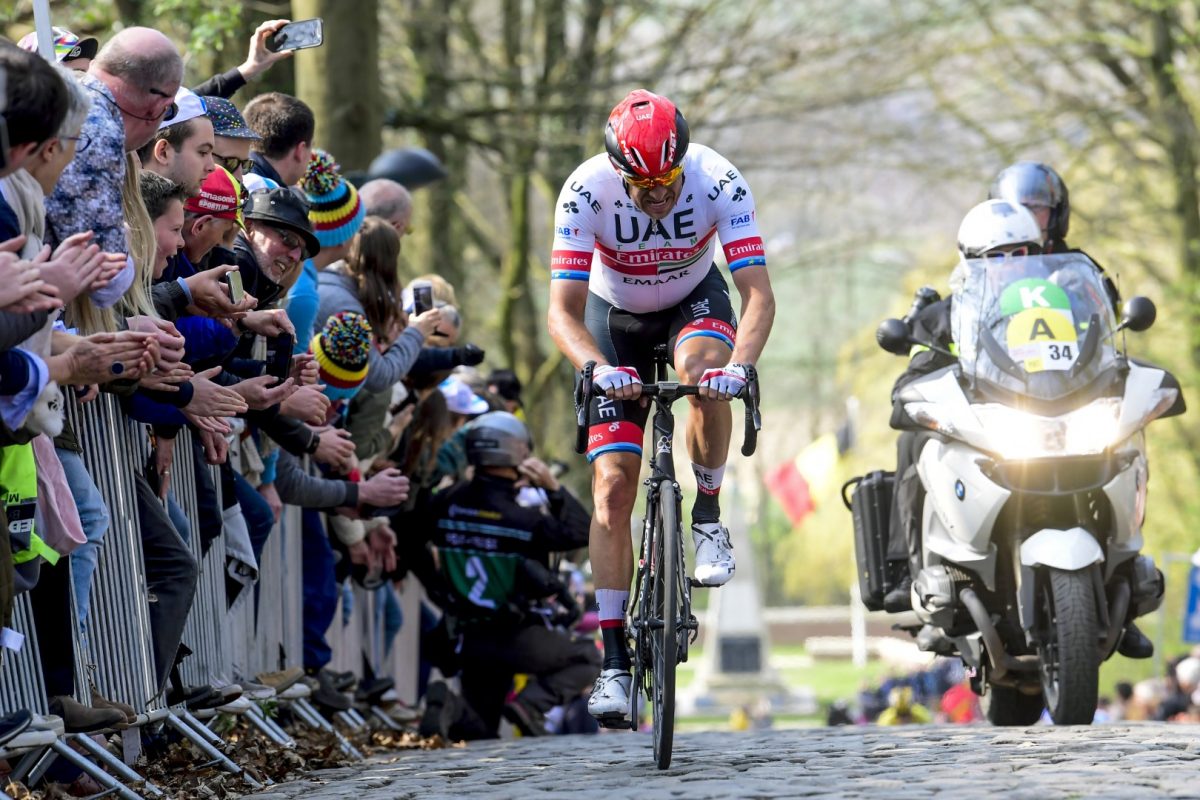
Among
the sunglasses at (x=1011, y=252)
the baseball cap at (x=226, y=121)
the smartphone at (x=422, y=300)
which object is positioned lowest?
the smartphone at (x=422, y=300)

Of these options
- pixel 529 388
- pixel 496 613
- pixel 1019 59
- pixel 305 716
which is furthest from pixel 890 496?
pixel 1019 59

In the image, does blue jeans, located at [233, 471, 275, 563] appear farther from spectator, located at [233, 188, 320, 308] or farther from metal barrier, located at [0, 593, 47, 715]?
metal barrier, located at [0, 593, 47, 715]

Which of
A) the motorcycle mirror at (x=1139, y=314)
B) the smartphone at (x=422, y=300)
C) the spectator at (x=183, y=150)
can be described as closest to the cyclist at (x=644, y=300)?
the spectator at (x=183, y=150)

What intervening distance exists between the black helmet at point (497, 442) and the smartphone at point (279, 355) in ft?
9.76

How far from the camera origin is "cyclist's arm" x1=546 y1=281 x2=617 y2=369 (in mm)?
7328

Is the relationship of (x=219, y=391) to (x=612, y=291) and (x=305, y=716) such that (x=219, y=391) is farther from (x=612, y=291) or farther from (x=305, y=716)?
(x=305, y=716)

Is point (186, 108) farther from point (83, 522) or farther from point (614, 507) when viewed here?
point (614, 507)

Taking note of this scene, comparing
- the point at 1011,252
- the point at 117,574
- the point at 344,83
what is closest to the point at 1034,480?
the point at 1011,252

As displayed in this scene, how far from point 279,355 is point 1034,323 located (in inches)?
133

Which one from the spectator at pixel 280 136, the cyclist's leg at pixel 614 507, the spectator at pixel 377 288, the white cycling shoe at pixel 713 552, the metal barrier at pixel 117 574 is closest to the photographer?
the metal barrier at pixel 117 574

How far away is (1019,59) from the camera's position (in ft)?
90.7

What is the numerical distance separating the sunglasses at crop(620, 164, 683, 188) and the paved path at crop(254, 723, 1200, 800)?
2076 mm

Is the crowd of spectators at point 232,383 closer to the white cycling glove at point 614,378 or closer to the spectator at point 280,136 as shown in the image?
the spectator at point 280,136

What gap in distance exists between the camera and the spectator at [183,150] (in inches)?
296
